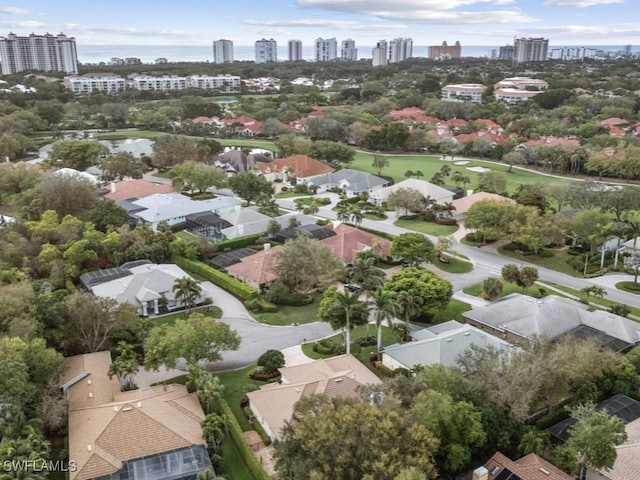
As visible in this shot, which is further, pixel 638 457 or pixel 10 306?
pixel 10 306

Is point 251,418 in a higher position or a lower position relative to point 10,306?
lower

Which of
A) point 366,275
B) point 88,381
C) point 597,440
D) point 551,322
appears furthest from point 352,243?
point 597,440

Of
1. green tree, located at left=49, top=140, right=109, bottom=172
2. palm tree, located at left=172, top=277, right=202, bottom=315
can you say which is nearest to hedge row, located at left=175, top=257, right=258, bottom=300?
palm tree, located at left=172, top=277, right=202, bottom=315

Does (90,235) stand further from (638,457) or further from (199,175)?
(638,457)

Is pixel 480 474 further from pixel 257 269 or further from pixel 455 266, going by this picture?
pixel 455 266

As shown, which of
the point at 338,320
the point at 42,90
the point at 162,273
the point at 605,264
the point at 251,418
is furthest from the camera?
the point at 42,90

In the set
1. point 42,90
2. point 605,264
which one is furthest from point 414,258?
point 42,90

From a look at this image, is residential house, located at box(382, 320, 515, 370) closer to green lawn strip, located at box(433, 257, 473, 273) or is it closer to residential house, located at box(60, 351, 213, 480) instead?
residential house, located at box(60, 351, 213, 480)
